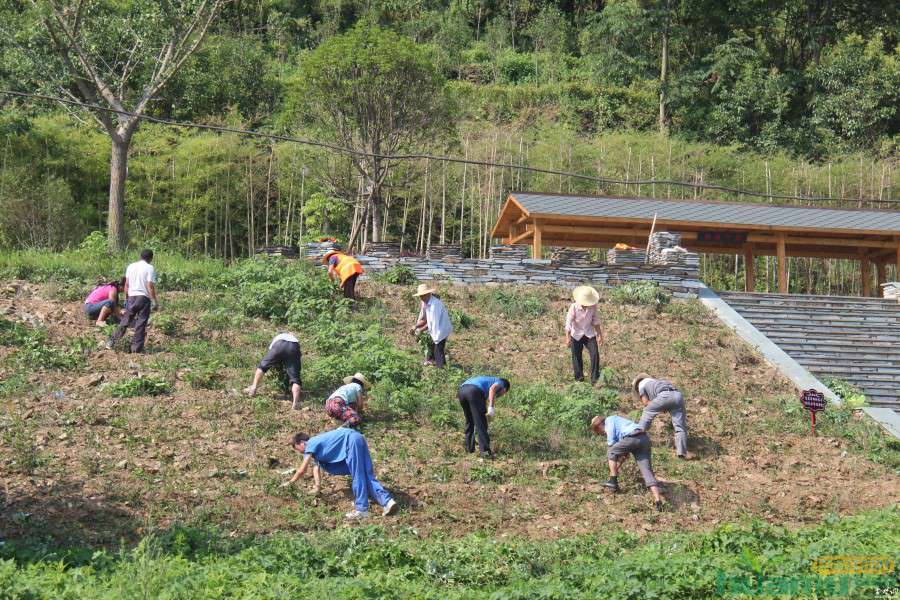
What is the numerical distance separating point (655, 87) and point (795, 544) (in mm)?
32438

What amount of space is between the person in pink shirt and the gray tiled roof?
892 centimetres

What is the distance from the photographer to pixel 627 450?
1088 centimetres

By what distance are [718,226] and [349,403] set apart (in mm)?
12486

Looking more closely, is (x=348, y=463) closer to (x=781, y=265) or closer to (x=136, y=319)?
(x=136, y=319)

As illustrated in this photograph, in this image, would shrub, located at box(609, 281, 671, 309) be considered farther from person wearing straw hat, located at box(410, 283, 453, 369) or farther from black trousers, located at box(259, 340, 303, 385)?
black trousers, located at box(259, 340, 303, 385)

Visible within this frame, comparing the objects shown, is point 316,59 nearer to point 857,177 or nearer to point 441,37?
point 857,177

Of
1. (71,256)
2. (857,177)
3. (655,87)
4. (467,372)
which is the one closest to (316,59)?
(71,256)

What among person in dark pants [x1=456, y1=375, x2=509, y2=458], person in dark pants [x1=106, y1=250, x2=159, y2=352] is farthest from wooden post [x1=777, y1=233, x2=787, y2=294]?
person in dark pants [x1=106, y1=250, x2=159, y2=352]

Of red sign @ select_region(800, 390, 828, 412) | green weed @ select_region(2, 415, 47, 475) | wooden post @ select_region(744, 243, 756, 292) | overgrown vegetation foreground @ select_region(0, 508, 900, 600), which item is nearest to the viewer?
overgrown vegetation foreground @ select_region(0, 508, 900, 600)

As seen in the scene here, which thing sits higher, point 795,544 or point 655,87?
point 655,87

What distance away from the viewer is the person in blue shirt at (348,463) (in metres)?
9.94

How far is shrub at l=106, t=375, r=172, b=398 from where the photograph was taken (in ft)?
40.4

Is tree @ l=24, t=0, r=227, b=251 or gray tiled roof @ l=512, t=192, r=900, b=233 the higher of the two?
tree @ l=24, t=0, r=227, b=251

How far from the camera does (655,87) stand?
39156 mm
